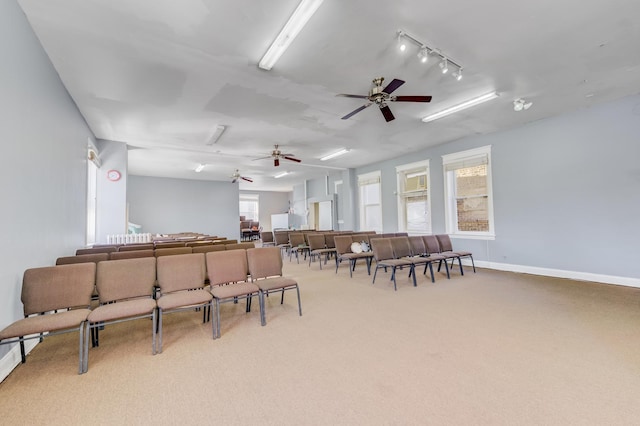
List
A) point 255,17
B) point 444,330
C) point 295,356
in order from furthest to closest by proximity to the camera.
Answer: point 444,330
point 255,17
point 295,356

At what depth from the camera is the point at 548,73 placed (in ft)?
12.0

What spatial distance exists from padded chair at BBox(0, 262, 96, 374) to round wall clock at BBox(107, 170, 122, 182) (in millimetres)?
4395

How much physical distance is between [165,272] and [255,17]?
270cm

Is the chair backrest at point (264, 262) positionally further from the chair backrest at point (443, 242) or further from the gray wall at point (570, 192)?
the gray wall at point (570, 192)

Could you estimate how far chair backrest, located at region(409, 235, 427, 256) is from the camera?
214 inches

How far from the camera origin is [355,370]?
207cm

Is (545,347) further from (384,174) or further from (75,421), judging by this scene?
(384,174)

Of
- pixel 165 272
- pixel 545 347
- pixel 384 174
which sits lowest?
pixel 545 347

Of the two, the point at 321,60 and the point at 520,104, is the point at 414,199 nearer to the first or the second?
the point at 520,104

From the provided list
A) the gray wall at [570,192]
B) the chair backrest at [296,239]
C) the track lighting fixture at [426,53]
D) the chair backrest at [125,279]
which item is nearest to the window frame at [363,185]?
→ the chair backrest at [296,239]

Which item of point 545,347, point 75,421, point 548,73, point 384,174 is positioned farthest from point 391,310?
point 384,174

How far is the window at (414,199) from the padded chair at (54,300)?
23.3ft

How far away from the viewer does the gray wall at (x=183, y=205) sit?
1069 cm

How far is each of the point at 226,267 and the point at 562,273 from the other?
589 cm
